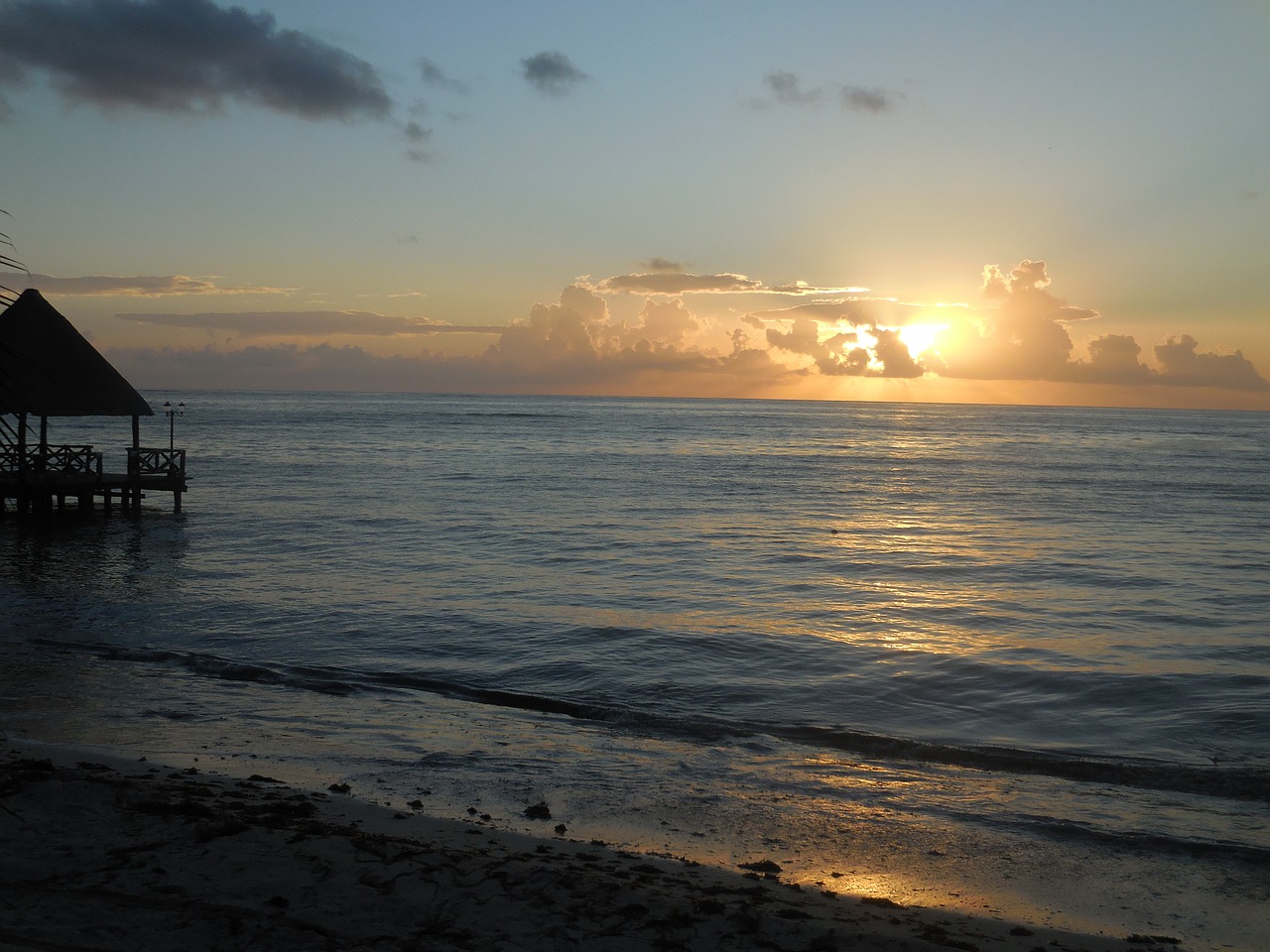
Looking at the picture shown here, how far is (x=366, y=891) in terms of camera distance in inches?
246

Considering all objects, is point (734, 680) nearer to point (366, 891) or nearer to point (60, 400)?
point (366, 891)

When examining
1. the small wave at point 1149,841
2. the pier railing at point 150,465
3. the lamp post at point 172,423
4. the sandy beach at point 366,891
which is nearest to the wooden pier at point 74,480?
the pier railing at point 150,465

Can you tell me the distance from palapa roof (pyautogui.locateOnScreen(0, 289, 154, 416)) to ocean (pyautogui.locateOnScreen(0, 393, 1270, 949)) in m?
3.68

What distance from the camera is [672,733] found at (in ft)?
37.1

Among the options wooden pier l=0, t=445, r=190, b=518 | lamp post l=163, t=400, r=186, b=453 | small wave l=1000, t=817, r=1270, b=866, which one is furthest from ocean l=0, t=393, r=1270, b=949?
lamp post l=163, t=400, r=186, b=453

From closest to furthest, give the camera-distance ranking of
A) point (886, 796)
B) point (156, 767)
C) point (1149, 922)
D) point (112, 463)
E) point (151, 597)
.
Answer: point (1149, 922)
point (156, 767)
point (886, 796)
point (151, 597)
point (112, 463)

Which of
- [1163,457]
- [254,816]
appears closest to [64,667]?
[254,816]

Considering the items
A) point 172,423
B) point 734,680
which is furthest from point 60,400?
point 734,680

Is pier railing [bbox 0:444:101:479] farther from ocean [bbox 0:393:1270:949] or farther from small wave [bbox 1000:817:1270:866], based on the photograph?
small wave [bbox 1000:817:1270:866]

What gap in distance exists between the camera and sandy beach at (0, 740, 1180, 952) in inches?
224

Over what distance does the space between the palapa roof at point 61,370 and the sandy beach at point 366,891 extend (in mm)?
23897

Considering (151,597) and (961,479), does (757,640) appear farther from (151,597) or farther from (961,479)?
(961,479)

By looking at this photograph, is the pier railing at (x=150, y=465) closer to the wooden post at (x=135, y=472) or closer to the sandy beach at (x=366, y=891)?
the wooden post at (x=135, y=472)

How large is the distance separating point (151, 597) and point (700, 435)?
296 feet
